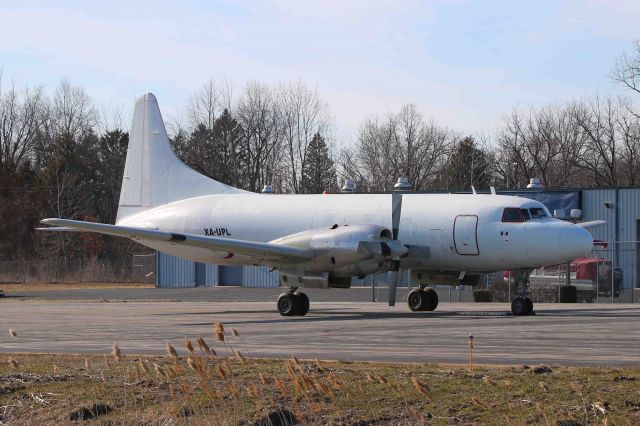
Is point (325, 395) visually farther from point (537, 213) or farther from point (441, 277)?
point (441, 277)

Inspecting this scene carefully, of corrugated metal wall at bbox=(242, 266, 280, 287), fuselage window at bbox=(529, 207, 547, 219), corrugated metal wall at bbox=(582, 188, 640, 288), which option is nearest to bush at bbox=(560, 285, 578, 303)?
corrugated metal wall at bbox=(582, 188, 640, 288)

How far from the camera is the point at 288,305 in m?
31.5

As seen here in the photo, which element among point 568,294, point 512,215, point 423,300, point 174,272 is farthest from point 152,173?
point 174,272

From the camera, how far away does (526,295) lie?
3017 centimetres

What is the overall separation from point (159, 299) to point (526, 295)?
2160 centimetres

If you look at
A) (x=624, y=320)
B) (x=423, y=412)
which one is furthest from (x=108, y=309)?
(x=423, y=412)

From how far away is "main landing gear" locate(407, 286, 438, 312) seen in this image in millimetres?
32938

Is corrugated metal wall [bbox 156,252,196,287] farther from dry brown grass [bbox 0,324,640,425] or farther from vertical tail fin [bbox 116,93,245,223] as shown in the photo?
dry brown grass [bbox 0,324,640,425]

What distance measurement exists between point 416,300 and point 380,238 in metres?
3.29

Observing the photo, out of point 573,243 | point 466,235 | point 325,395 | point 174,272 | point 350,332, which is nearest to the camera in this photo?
point 325,395

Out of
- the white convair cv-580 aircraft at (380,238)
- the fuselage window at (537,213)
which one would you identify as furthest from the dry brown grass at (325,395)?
the fuselage window at (537,213)

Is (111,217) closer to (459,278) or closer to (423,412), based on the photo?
(459,278)

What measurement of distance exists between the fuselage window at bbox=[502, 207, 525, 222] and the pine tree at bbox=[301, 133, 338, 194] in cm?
5982

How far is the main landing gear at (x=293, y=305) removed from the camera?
31500mm
